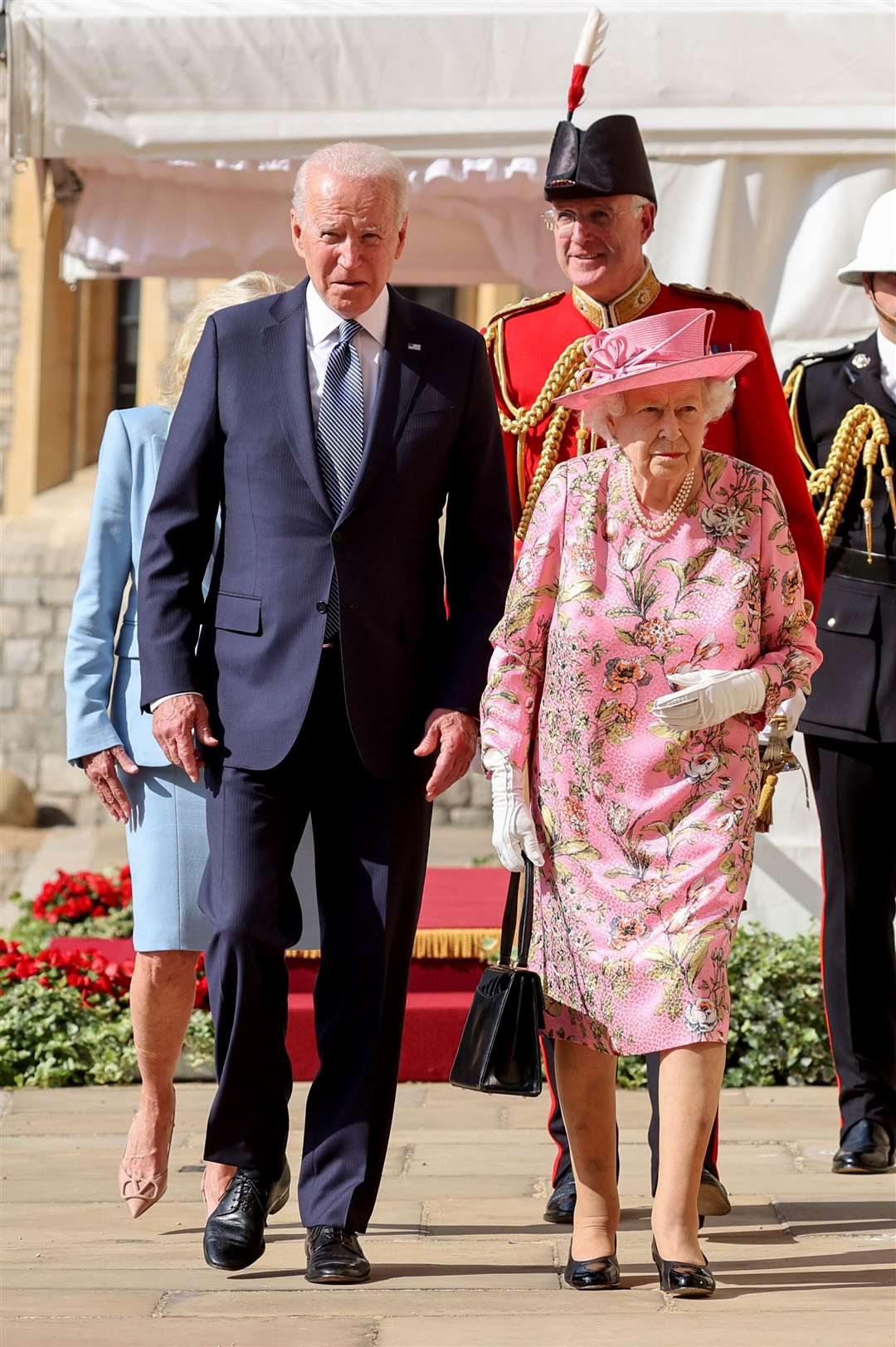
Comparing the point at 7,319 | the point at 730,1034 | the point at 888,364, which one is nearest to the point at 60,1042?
the point at 730,1034

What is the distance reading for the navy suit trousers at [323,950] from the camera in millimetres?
3760

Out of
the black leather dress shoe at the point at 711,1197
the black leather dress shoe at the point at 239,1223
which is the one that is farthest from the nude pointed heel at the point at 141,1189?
the black leather dress shoe at the point at 711,1197

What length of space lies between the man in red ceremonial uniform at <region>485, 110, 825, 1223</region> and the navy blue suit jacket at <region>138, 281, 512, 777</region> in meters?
0.36

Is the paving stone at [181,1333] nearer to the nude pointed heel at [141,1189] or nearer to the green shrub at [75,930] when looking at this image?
the nude pointed heel at [141,1189]

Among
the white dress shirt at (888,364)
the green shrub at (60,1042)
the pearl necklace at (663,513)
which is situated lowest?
the green shrub at (60,1042)

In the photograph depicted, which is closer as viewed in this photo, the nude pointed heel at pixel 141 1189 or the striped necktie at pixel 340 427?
the striped necktie at pixel 340 427

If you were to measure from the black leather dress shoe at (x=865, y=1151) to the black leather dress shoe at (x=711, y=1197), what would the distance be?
25.2 inches

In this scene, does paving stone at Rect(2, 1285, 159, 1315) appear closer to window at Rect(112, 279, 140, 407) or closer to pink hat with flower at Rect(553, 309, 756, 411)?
pink hat with flower at Rect(553, 309, 756, 411)

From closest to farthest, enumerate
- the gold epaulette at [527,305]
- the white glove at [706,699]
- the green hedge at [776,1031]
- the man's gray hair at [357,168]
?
the white glove at [706,699] → the man's gray hair at [357,168] → the gold epaulette at [527,305] → the green hedge at [776,1031]

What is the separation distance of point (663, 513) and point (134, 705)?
1.19m

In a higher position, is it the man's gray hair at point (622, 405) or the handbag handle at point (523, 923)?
the man's gray hair at point (622, 405)

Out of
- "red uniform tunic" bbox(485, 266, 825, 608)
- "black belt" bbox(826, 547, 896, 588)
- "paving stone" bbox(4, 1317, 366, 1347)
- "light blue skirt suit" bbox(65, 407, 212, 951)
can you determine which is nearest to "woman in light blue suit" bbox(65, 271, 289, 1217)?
"light blue skirt suit" bbox(65, 407, 212, 951)

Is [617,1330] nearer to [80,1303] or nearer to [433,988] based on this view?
[80,1303]

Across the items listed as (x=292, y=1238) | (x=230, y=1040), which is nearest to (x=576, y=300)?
(x=230, y=1040)
